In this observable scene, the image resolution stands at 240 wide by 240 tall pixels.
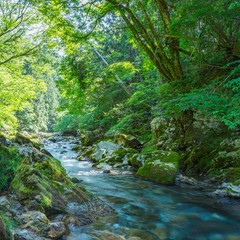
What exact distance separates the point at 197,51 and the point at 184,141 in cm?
331

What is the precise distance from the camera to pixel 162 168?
7.45m

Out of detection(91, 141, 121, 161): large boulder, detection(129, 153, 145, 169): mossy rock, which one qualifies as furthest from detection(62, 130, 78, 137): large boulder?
detection(129, 153, 145, 169): mossy rock

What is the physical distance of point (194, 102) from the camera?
581 cm

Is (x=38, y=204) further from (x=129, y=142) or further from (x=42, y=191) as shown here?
(x=129, y=142)

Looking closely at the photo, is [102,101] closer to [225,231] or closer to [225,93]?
[225,93]

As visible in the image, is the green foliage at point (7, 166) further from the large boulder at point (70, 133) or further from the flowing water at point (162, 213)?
the large boulder at point (70, 133)

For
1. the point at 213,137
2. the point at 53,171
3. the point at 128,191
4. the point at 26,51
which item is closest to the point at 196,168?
the point at 213,137

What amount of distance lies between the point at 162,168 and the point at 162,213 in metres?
2.49

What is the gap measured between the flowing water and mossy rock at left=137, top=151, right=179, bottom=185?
281 mm

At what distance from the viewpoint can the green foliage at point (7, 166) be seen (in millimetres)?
4180

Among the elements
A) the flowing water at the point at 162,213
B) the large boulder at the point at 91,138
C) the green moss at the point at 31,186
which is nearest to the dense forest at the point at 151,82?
the green moss at the point at 31,186

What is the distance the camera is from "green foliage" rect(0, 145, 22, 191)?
13.7ft

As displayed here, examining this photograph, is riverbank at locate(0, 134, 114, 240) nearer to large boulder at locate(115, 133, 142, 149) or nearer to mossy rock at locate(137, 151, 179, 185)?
mossy rock at locate(137, 151, 179, 185)

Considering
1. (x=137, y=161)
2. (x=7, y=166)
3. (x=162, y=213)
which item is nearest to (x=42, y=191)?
(x=7, y=166)
